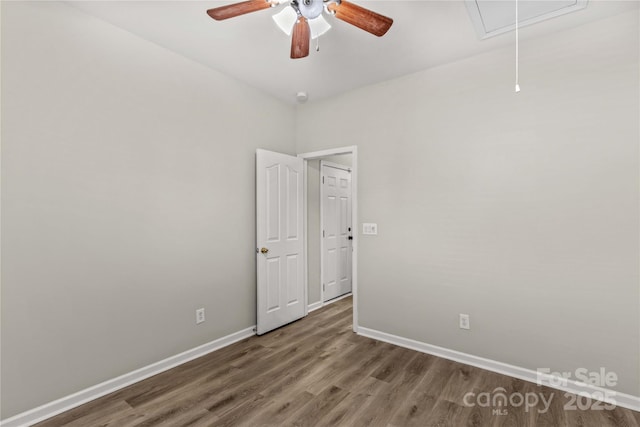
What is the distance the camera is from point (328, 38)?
95.8 inches

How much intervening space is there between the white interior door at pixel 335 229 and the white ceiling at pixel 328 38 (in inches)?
59.5

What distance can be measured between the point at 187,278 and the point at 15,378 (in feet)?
3.91

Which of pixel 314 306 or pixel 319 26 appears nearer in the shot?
pixel 319 26

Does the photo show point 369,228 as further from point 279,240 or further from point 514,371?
point 514,371

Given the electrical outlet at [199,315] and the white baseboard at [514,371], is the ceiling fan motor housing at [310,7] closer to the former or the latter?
the electrical outlet at [199,315]

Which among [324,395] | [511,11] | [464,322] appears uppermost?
[511,11]

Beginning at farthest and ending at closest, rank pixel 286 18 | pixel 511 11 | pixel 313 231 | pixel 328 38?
pixel 313 231, pixel 328 38, pixel 286 18, pixel 511 11

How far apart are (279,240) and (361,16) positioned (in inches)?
95.3

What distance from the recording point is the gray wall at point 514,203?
2158mm

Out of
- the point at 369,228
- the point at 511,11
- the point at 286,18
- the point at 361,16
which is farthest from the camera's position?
the point at 369,228

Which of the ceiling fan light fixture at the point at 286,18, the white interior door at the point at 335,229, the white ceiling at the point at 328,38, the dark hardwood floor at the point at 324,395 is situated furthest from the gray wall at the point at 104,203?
the white interior door at the point at 335,229

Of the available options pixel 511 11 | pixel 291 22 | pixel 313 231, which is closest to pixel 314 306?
pixel 313 231

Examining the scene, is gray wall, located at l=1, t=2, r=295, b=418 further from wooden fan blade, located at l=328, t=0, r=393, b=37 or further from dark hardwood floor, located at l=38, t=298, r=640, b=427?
wooden fan blade, located at l=328, t=0, r=393, b=37

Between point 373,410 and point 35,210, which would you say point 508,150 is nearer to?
point 373,410
